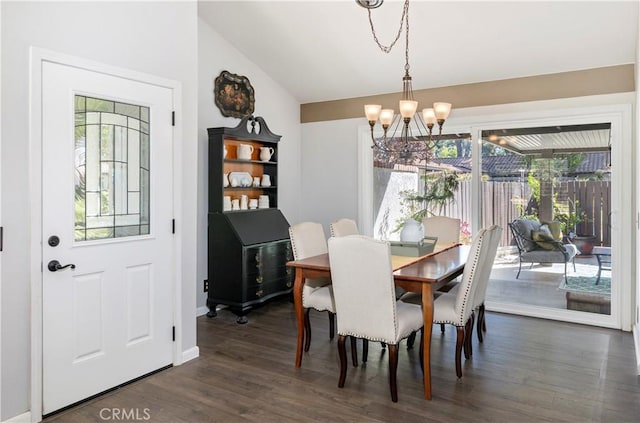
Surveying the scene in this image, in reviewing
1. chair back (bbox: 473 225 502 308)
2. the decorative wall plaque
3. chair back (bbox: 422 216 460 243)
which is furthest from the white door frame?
chair back (bbox: 422 216 460 243)

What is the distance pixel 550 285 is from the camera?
15.3ft

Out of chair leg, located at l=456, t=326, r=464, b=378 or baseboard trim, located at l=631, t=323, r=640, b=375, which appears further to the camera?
baseboard trim, located at l=631, t=323, r=640, b=375

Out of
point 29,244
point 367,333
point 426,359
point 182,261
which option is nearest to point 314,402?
point 367,333

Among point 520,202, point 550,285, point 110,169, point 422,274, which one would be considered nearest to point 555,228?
point 520,202

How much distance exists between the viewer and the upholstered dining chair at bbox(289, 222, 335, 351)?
3.46 m

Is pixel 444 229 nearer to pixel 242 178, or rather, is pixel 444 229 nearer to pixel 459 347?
pixel 459 347

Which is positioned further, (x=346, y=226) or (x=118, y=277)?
(x=346, y=226)

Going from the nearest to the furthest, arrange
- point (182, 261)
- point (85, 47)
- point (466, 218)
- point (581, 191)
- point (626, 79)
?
point (85, 47) < point (182, 261) < point (626, 79) < point (581, 191) < point (466, 218)

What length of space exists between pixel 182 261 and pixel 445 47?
3.07 metres

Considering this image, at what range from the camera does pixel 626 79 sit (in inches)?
162

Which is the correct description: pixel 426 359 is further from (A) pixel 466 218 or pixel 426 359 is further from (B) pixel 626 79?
(B) pixel 626 79

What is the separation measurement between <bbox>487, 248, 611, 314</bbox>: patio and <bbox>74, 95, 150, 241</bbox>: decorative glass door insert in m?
3.65

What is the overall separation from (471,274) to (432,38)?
7.72 feet

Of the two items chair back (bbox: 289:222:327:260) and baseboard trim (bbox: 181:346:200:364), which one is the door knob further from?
chair back (bbox: 289:222:327:260)
